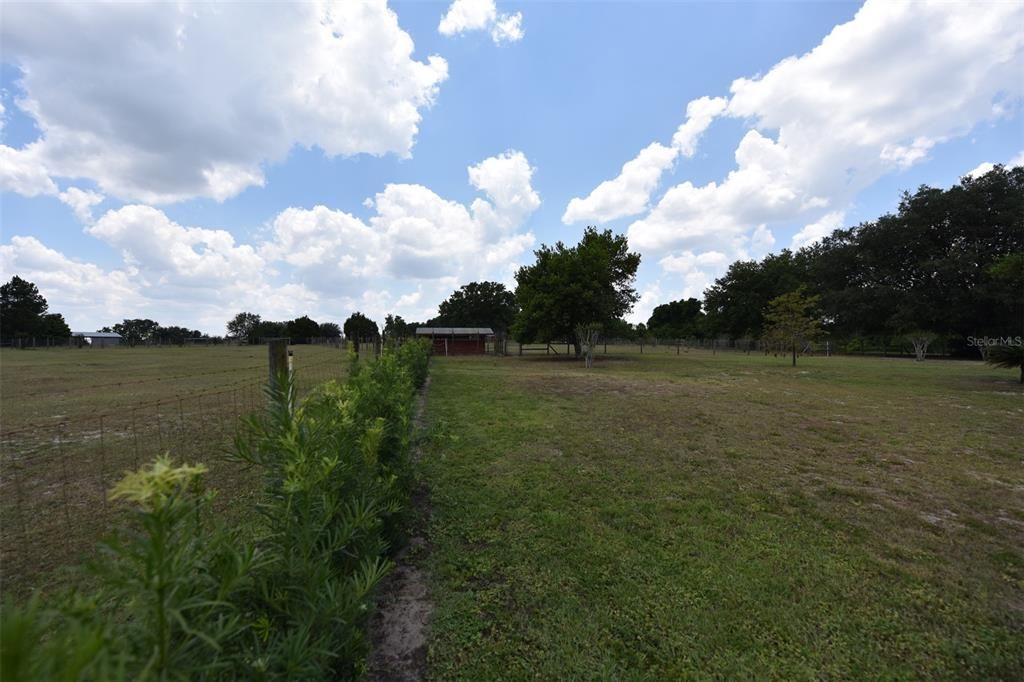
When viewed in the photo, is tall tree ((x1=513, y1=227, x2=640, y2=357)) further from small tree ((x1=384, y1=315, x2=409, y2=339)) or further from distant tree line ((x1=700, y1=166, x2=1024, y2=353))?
distant tree line ((x1=700, y1=166, x2=1024, y2=353))

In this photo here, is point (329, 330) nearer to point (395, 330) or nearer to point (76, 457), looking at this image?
point (395, 330)

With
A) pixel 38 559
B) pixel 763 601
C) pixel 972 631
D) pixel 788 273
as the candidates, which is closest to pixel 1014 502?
pixel 972 631

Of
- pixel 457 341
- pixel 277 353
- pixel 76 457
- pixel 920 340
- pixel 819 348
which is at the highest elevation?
pixel 457 341

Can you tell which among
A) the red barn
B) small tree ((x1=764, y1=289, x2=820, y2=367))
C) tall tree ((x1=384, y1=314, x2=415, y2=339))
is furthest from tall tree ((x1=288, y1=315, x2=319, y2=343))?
small tree ((x1=764, y1=289, x2=820, y2=367))

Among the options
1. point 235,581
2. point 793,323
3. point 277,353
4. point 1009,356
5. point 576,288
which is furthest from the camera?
point 576,288

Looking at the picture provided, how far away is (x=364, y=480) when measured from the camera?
224 cm

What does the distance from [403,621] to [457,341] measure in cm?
3376

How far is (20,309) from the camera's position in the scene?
53531mm

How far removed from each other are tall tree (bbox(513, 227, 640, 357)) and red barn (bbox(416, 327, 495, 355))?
7606mm

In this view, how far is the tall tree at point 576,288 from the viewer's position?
24562 millimetres

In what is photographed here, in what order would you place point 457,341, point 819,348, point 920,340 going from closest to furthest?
point 920,340, point 457,341, point 819,348

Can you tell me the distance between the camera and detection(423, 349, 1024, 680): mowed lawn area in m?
2.10

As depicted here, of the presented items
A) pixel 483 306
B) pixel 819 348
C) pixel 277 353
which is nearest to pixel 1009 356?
pixel 277 353

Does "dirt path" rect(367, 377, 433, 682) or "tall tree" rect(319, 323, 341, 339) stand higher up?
"tall tree" rect(319, 323, 341, 339)
